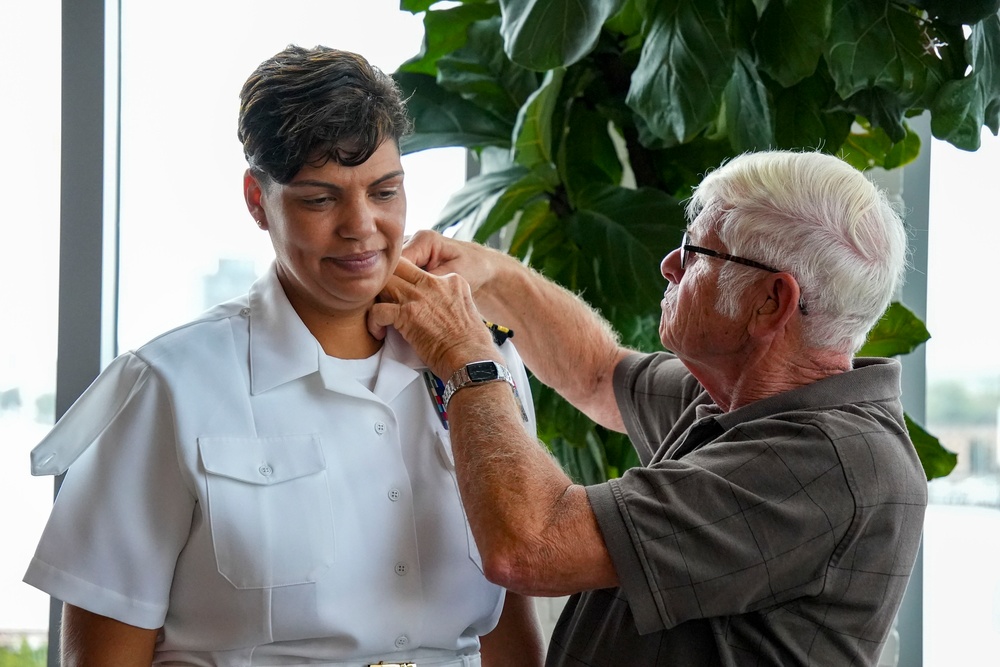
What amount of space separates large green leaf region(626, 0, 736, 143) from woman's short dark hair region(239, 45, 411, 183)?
0.74m

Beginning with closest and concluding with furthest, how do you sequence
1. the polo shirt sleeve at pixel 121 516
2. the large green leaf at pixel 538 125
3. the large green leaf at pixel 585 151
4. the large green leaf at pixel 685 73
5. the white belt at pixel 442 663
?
the polo shirt sleeve at pixel 121 516 → the white belt at pixel 442 663 → the large green leaf at pixel 685 73 → the large green leaf at pixel 538 125 → the large green leaf at pixel 585 151

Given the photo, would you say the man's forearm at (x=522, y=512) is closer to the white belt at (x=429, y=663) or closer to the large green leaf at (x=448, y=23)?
the white belt at (x=429, y=663)

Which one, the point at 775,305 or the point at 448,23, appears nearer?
the point at 775,305

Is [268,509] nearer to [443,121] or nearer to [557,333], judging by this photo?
[557,333]

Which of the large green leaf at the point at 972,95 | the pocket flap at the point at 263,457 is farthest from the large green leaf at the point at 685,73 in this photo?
the pocket flap at the point at 263,457

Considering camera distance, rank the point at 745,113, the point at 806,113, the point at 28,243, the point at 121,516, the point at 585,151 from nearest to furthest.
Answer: the point at 121,516 → the point at 745,113 → the point at 806,113 → the point at 585,151 → the point at 28,243

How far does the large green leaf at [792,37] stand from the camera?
1.95 m

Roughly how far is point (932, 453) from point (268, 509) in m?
1.59

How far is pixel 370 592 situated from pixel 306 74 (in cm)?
77

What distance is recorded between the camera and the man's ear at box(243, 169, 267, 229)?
147 centimetres

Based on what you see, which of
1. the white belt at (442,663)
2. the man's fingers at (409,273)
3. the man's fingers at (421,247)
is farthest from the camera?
the man's fingers at (421,247)

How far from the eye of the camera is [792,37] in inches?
78.2

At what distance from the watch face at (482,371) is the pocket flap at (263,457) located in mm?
267

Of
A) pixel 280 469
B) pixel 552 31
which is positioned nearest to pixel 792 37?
pixel 552 31
